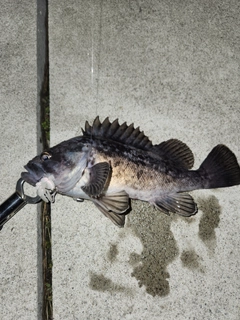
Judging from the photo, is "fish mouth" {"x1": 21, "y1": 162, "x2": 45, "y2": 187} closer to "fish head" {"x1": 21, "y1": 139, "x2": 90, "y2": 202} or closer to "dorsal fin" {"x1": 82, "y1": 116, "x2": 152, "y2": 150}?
"fish head" {"x1": 21, "y1": 139, "x2": 90, "y2": 202}

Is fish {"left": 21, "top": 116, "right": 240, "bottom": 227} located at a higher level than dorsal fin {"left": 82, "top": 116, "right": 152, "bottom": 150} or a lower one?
lower

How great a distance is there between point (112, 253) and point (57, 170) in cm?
88

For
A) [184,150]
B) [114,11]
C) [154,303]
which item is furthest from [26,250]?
[114,11]

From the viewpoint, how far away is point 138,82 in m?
3.44

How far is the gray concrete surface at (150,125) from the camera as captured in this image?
295 centimetres

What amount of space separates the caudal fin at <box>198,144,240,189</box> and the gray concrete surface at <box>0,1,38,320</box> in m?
1.50

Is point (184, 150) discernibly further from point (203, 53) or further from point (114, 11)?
point (114, 11)

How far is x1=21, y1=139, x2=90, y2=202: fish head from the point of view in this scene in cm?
271

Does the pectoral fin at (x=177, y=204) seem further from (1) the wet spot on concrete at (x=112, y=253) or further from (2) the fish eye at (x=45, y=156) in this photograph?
(2) the fish eye at (x=45, y=156)

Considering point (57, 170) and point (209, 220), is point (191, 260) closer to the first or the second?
point (209, 220)

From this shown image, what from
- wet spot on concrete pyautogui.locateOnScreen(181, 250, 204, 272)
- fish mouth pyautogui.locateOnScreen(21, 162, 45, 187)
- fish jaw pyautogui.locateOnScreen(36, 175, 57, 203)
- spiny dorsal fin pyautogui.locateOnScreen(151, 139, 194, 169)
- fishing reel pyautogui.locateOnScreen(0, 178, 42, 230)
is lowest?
wet spot on concrete pyautogui.locateOnScreen(181, 250, 204, 272)

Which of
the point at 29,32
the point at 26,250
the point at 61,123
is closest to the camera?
the point at 26,250

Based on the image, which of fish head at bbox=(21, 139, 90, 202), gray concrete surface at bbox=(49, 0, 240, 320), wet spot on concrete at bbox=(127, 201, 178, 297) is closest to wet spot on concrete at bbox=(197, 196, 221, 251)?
gray concrete surface at bbox=(49, 0, 240, 320)

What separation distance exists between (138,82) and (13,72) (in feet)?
3.98
